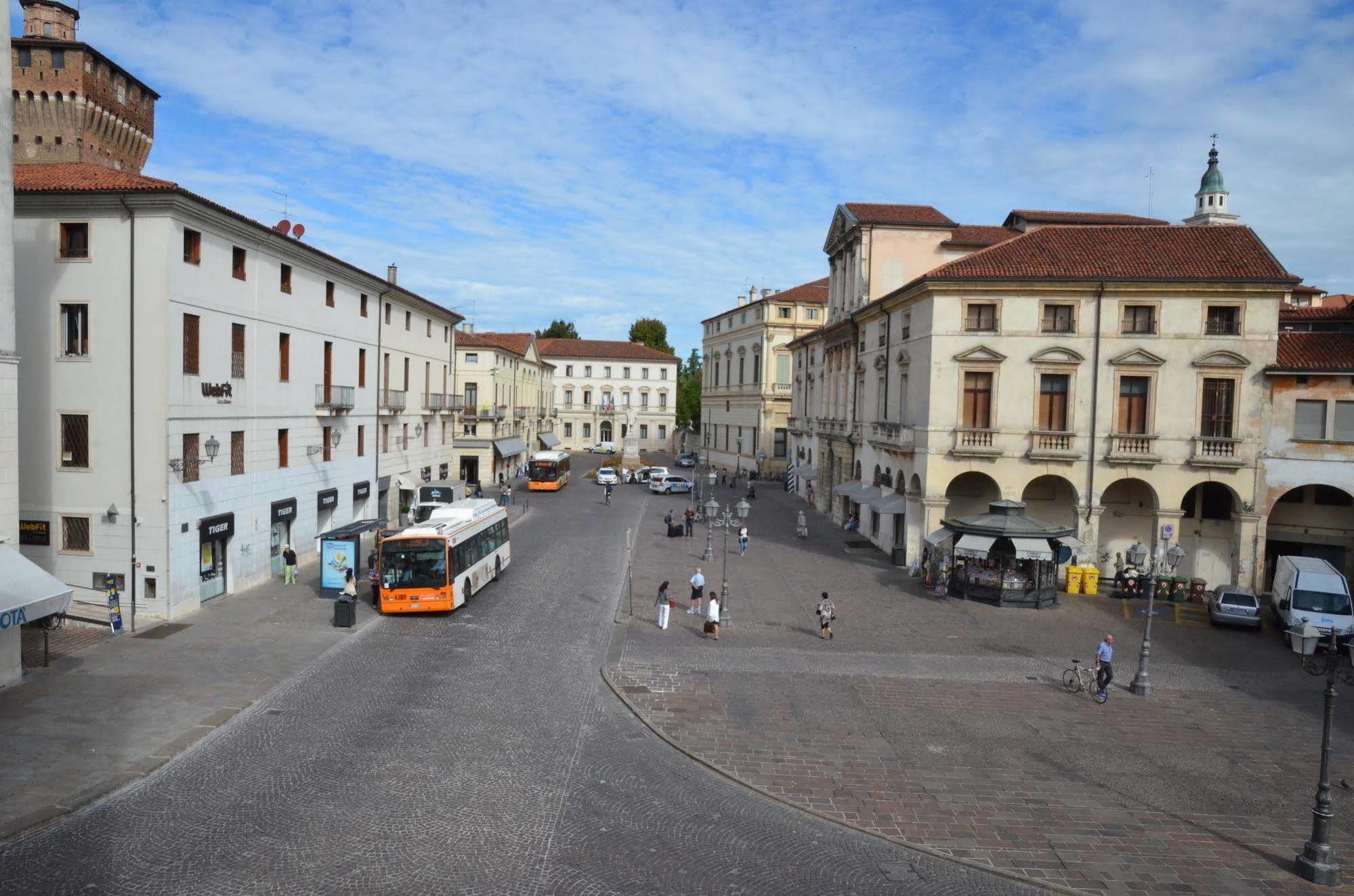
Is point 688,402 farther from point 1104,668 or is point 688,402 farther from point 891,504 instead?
point 1104,668

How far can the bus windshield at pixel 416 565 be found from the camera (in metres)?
24.7

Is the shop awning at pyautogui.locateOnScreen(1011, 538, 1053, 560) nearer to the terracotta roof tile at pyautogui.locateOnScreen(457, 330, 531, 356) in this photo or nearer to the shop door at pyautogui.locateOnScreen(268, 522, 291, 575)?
the shop door at pyautogui.locateOnScreen(268, 522, 291, 575)

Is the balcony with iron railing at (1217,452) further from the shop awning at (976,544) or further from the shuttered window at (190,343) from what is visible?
the shuttered window at (190,343)

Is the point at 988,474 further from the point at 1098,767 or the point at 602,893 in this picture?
the point at 602,893

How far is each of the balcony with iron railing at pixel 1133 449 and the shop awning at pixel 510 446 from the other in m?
42.7

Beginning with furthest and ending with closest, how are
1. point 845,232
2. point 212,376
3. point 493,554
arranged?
point 845,232
point 493,554
point 212,376

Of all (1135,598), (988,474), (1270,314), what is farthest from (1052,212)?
(1135,598)

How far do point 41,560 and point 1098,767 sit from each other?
2624 centimetres

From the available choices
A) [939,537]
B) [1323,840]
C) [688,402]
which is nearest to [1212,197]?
[939,537]

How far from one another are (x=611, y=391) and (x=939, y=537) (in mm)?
80850

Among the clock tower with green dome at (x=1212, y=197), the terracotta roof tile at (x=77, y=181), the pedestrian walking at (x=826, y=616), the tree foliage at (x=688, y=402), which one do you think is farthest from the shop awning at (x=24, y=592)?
the tree foliage at (x=688, y=402)

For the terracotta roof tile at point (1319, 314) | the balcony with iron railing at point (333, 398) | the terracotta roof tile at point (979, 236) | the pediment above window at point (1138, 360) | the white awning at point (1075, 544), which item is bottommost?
the white awning at point (1075, 544)

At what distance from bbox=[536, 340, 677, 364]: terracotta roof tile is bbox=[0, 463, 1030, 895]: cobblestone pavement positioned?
296 ft

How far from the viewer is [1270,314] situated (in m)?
30.8
